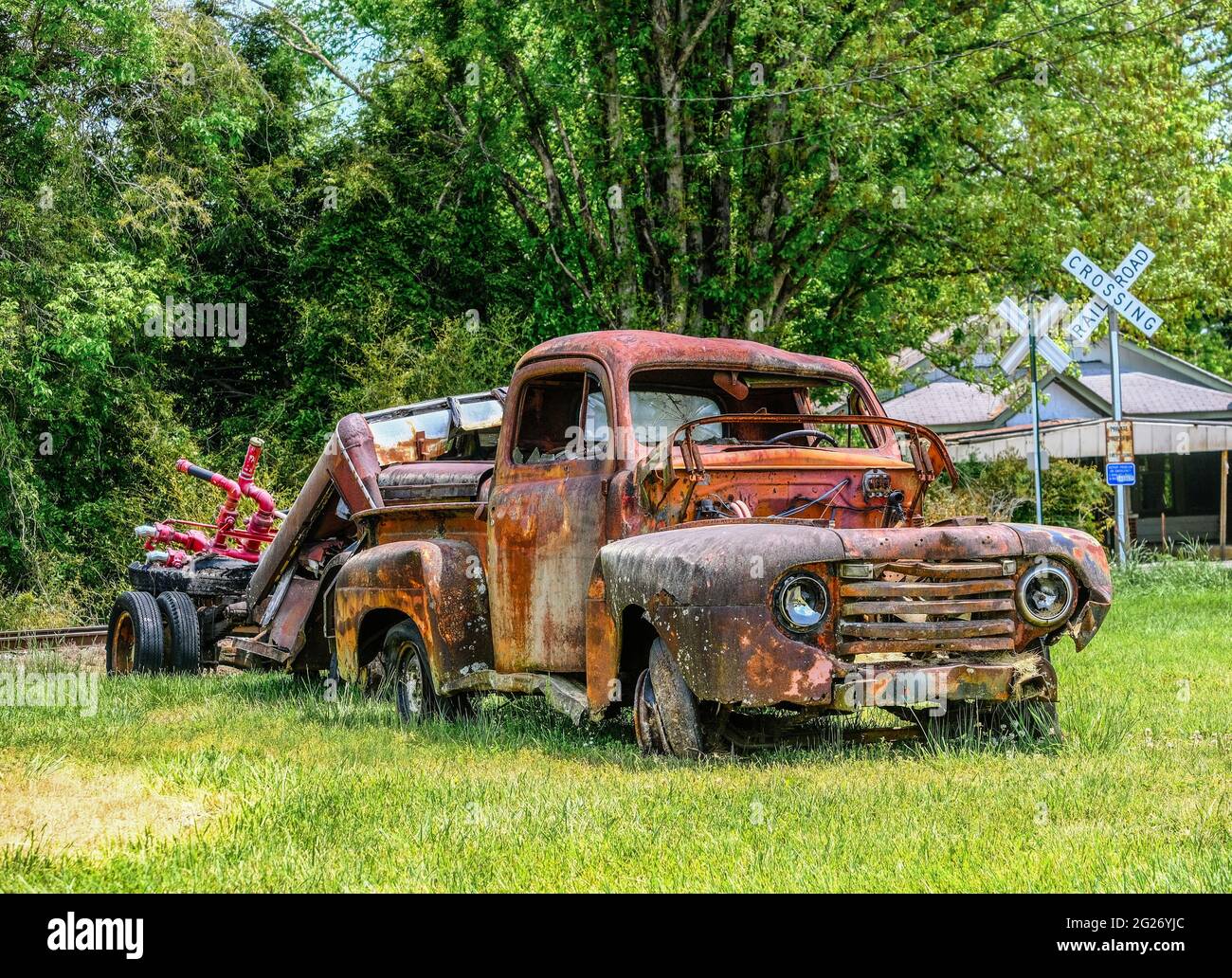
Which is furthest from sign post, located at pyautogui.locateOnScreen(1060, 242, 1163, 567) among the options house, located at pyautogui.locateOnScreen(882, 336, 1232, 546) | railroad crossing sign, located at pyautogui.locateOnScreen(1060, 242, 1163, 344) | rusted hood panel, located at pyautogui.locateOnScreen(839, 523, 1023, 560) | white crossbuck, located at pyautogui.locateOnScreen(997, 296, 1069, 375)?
rusted hood panel, located at pyautogui.locateOnScreen(839, 523, 1023, 560)

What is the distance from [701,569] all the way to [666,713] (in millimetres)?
824

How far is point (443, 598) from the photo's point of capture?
8906 millimetres

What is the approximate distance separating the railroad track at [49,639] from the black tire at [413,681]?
8.12 meters

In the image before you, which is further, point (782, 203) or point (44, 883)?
point (782, 203)

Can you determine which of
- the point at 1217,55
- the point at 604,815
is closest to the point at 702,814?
the point at 604,815

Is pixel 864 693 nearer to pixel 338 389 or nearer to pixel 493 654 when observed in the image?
pixel 493 654

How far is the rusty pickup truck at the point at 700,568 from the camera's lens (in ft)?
22.4

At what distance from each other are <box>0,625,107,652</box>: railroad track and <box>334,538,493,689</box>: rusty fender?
8.63 m

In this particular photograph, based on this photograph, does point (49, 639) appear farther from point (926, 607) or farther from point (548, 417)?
point (926, 607)

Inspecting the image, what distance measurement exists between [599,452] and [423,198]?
20688mm

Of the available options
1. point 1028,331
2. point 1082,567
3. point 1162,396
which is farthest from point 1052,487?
point 1082,567

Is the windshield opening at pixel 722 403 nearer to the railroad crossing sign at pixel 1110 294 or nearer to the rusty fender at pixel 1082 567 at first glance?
the rusty fender at pixel 1082 567

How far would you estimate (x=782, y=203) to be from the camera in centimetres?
2284

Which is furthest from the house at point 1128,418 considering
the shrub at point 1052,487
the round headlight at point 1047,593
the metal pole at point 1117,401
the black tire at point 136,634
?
the round headlight at point 1047,593
